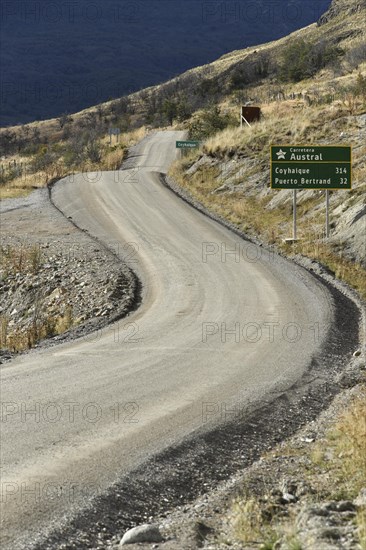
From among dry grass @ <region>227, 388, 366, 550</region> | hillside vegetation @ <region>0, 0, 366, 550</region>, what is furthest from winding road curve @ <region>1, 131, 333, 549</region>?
hillside vegetation @ <region>0, 0, 366, 550</region>

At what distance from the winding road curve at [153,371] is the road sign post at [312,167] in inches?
93.5

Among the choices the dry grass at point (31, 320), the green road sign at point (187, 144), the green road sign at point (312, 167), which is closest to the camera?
the dry grass at point (31, 320)

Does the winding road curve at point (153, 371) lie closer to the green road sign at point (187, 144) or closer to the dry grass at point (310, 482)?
the dry grass at point (310, 482)

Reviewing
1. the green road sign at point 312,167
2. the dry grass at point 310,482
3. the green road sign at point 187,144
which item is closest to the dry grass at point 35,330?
the dry grass at point 310,482

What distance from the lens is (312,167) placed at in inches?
830

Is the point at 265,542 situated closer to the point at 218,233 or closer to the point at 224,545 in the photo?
the point at 224,545

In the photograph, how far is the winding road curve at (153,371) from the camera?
6.73m

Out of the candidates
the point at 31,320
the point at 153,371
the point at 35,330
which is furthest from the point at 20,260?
the point at 153,371

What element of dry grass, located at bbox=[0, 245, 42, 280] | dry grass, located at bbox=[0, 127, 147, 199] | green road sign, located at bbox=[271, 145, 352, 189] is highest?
dry grass, located at bbox=[0, 127, 147, 199]

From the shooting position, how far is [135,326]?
43.5ft

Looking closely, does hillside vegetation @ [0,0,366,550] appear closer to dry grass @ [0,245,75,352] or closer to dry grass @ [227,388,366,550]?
dry grass @ [227,388,366,550]

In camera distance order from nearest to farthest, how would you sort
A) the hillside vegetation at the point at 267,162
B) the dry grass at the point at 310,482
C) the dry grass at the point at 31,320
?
1. the dry grass at the point at 310,482
2. the hillside vegetation at the point at 267,162
3. the dry grass at the point at 31,320

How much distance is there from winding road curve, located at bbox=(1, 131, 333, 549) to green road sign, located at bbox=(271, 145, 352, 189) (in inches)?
94.1

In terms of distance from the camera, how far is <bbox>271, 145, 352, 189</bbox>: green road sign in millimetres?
20875
